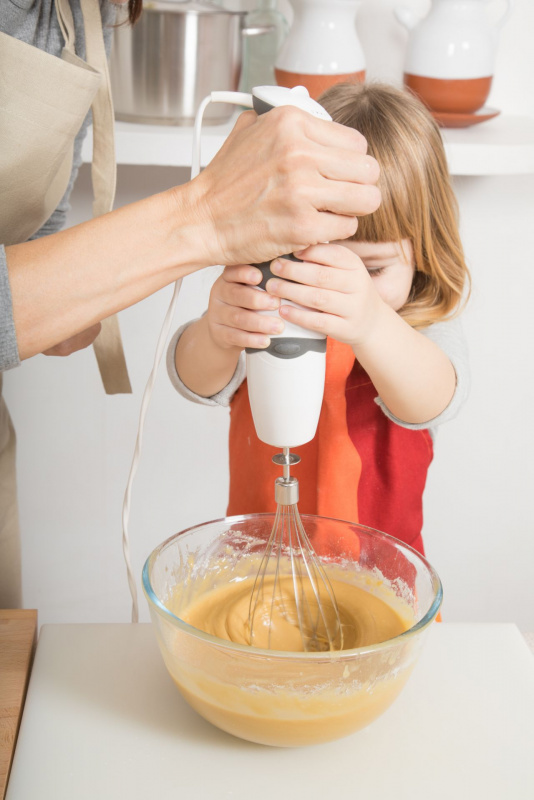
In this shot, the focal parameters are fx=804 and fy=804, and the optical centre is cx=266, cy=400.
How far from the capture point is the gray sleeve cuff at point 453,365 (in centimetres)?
86

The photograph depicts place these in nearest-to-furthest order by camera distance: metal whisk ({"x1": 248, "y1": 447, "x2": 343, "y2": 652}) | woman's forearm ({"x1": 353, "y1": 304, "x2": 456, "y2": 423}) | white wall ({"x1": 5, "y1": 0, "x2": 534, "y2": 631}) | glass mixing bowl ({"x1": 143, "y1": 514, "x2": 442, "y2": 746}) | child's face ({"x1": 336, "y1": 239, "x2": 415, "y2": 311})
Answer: glass mixing bowl ({"x1": 143, "y1": 514, "x2": 442, "y2": 746}) → metal whisk ({"x1": 248, "y1": 447, "x2": 343, "y2": 652}) → woman's forearm ({"x1": 353, "y1": 304, "x2": 456, "y2": 423}) → child's face ({"x1": 336, "y1": 239, "x2": 415, "y2": 311}) → white wall ({"x1": 5, "y1": 0, "x2": 534, "y2": 631})

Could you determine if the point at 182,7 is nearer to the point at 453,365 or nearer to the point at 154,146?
the point at 154,146

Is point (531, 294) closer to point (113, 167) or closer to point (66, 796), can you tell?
point (113, 167)

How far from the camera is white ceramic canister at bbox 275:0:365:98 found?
44.3 inches

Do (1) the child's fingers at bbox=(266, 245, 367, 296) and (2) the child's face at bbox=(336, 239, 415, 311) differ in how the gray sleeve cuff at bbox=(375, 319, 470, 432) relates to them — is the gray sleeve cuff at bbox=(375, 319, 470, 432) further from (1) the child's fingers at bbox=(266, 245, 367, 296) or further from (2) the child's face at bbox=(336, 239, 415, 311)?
(1) the child's fingers at bbox=(266, 245, 367, 296)

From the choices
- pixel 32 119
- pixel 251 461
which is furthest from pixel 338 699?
pixel 32 119

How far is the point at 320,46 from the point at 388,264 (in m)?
0.43

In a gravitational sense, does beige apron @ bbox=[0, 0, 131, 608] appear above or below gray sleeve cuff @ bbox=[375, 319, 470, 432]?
above

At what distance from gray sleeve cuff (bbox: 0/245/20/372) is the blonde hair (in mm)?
388

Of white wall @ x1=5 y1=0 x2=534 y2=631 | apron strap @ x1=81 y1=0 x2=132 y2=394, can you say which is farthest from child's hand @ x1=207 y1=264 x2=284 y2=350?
white wall @ x1=5 y1=0 x2=534 y2=631

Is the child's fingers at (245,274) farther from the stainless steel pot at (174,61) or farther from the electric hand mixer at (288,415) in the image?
the stainless steel pot at (174,61)

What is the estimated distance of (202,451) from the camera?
1571 millimetres

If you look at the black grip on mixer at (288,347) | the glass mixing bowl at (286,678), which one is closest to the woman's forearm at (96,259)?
the black grip on mixer at (288,347)

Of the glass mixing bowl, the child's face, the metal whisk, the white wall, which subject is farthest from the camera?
the white wall
